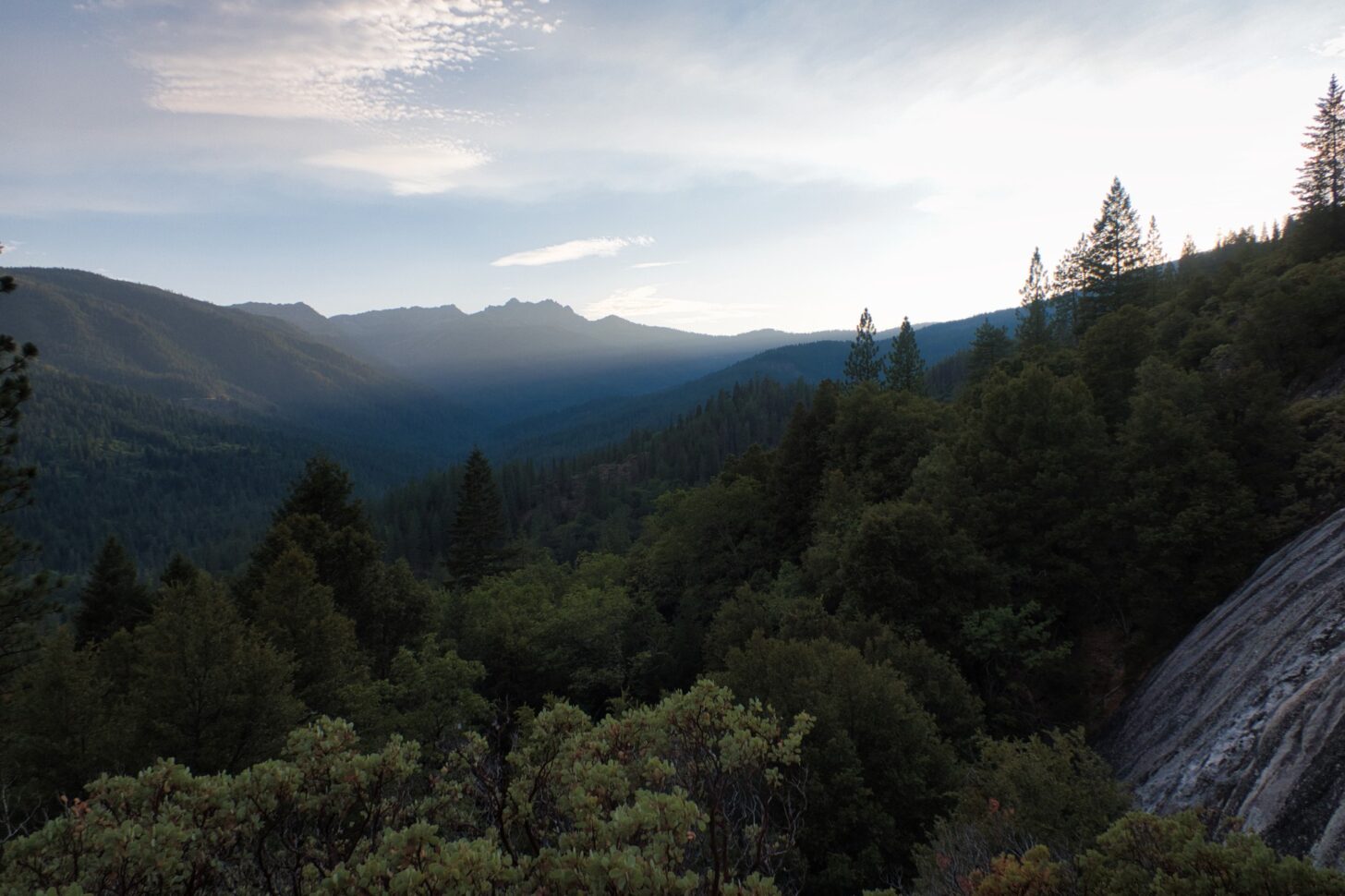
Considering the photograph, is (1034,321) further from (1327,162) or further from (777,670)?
(777,670)

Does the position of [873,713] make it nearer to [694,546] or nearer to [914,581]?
[914,581]

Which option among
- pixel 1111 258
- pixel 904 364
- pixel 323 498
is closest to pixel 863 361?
pixel 904 364

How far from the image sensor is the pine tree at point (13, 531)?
15.0 m

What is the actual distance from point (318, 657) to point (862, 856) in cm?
1942

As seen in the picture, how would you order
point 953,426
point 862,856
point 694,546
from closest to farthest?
point 862,856 → point 953,426 → point 694,546

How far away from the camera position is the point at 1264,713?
43.5 ft

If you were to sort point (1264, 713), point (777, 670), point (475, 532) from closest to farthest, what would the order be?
point (1264, 713) < point (777, 670) < point (475, 532)

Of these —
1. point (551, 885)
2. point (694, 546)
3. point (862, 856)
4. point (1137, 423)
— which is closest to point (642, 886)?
point (551, 885)

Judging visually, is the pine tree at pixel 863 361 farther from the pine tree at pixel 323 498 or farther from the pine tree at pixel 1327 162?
the pine tree at pixel 323 498

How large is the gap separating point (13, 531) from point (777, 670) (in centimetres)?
2253

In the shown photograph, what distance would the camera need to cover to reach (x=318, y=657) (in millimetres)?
23016

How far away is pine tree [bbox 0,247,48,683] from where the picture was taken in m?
15.0

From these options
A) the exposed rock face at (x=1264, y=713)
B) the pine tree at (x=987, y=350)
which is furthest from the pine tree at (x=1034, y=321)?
the exposed rock face at (x=1264, y=713)

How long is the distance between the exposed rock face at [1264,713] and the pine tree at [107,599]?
45.3m
